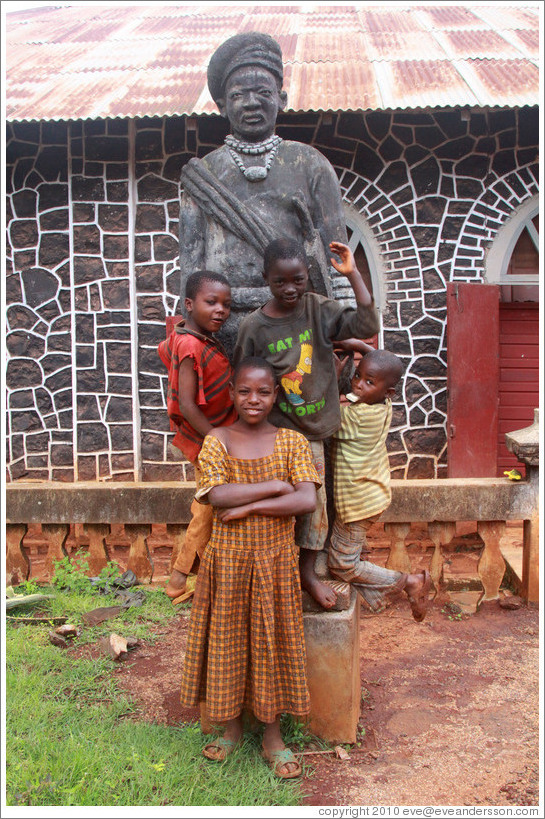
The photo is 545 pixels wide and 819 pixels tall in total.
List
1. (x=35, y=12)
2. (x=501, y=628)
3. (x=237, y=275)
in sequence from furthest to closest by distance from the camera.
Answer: (x=35, y=12), (x=501, y=628), (x=237, y=275)

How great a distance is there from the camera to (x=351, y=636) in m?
2.76

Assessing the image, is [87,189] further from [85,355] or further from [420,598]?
[420,598]

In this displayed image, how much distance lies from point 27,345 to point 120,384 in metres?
1.10

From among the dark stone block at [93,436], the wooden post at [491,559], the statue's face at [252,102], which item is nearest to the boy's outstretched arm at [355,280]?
the statue's face at [252,102]

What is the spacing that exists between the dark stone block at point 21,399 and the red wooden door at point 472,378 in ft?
14.3

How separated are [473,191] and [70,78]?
4.27 metres

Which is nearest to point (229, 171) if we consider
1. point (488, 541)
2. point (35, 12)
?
point (488, 541)

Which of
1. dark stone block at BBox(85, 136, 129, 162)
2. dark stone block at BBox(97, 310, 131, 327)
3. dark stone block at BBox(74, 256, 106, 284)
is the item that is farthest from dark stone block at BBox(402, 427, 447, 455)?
dark stone block at BBox(85, 136, 129, 162)

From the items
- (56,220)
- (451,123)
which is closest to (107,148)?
(56,220)

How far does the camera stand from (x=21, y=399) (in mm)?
7004

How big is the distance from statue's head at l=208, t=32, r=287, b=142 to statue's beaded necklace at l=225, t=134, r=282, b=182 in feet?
0.09

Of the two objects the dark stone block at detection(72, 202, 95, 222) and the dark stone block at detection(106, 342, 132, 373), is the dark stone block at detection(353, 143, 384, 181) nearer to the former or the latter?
the dark stone block at detection(72, 202, 95, 222)

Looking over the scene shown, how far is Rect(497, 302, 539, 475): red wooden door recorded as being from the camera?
7.23m

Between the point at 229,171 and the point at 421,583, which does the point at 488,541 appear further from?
the point at 229,171
